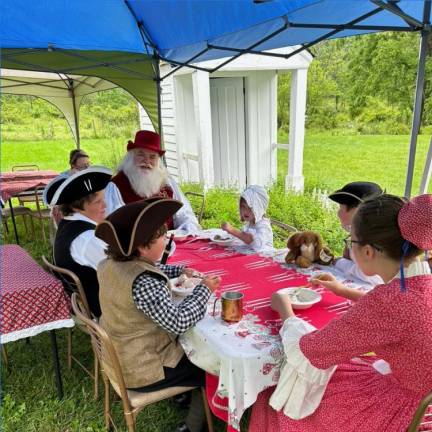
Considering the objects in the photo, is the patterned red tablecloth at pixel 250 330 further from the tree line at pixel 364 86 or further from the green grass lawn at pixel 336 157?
the tree line at pixel 364 86

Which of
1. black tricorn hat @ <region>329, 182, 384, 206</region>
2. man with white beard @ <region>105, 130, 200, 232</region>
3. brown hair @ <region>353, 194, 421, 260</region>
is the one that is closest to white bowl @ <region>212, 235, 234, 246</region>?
man with white beard @ <region>105, 130, 200, 232</region>

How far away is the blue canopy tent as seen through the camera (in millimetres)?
2807

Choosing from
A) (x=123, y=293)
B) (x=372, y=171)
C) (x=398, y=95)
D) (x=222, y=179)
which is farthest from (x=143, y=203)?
(x=398, y=95)

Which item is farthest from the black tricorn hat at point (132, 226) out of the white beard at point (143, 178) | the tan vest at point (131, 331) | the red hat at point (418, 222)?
the white beard at point (143, 178)

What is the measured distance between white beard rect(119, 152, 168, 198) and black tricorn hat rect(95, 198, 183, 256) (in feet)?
6.70

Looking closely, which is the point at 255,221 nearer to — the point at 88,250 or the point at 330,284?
the point at 330,284

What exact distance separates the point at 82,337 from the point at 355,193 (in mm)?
2593

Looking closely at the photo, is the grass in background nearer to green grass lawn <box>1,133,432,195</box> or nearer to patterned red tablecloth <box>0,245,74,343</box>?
green grass lawn <box>1,133,432,195</box>

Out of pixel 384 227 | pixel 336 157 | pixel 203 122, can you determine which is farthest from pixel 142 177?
pixel 336 157

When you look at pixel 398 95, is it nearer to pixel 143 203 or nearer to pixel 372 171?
pixel 372 171

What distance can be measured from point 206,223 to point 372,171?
10539 mm

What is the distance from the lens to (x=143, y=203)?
5.66 ft

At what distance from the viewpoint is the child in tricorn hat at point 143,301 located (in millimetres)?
1655

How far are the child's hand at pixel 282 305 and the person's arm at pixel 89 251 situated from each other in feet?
3.32
